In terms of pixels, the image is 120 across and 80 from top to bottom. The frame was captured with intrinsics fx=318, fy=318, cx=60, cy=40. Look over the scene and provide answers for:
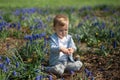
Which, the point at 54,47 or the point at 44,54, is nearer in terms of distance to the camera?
the point at 54,47

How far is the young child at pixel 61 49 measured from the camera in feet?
16.4

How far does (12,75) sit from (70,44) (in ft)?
3.91

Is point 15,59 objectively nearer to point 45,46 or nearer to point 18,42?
point 45,46

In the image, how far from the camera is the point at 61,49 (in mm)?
4926

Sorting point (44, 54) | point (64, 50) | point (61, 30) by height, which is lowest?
point (44, 54)

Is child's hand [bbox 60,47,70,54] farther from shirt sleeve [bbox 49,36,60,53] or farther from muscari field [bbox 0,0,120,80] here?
muscari field [bbox 0,0,120,80]

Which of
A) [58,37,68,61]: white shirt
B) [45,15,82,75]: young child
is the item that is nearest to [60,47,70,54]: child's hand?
[45,15,82,75]: young child

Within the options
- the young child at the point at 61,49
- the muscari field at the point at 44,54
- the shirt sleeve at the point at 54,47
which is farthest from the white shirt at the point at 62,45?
the muscari field at the point at 44,54

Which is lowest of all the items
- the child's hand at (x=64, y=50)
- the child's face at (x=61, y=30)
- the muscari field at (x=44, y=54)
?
the muscari field at (x=44, y=54)

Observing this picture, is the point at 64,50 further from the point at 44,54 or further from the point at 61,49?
the point at 44,54

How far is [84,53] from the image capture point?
636 cm

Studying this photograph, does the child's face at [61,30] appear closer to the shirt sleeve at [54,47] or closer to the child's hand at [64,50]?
the shirt sleeve at [54,47]

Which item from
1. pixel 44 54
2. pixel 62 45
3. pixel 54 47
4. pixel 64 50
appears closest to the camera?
pixel 64 50

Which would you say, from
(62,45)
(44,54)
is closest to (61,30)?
(62,45)
